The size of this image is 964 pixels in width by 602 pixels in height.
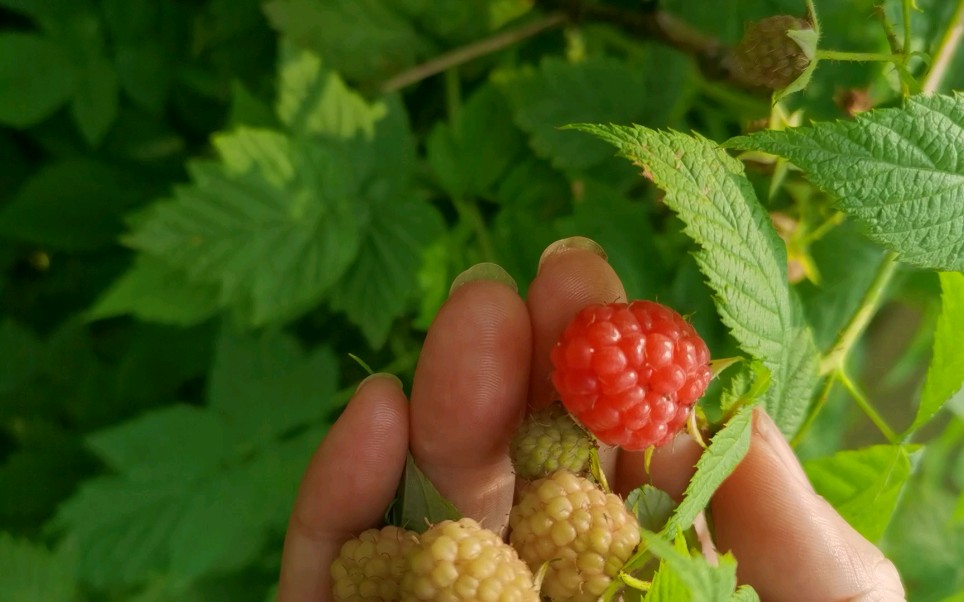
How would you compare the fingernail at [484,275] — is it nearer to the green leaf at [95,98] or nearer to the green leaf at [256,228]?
the green leaf at [256,228]

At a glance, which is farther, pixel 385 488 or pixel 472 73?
pixel 472 73

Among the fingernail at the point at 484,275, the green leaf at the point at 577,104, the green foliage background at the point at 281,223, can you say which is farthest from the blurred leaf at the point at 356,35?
the fingernail at the point at 484,275

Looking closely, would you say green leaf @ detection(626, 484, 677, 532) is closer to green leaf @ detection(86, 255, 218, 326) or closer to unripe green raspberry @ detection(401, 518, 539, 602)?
unripe green raspberry @ detection(401, 518, 539, 602)

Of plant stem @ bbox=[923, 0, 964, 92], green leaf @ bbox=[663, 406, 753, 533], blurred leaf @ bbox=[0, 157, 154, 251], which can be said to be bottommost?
blurred leaf @ bbox=[0, 157, 154, 251]

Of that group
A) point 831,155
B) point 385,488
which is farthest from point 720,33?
point 385,488

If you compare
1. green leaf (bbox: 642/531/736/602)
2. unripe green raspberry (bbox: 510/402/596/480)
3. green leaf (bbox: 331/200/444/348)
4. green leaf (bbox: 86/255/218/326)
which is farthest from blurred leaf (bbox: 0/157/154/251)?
green leaf (bbox: 642/531/736/602)

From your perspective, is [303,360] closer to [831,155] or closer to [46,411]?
[46,411]
